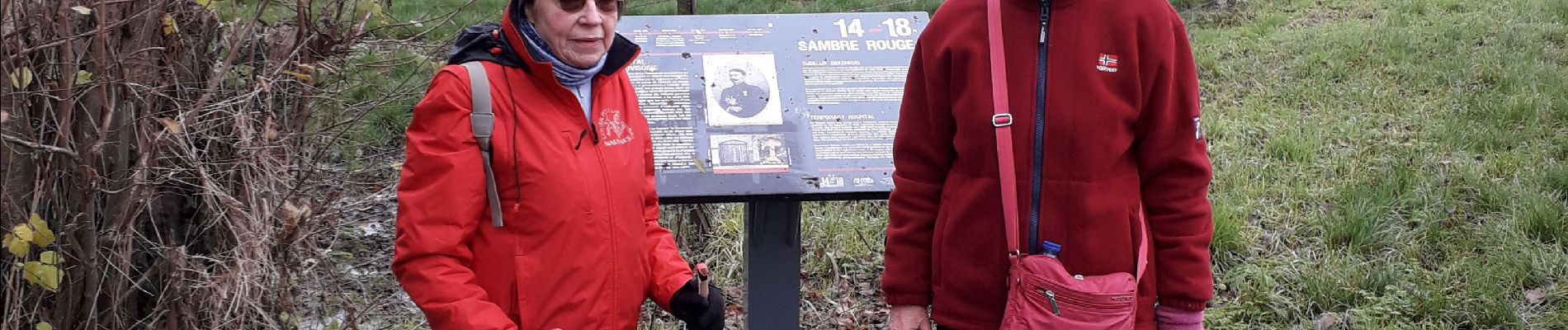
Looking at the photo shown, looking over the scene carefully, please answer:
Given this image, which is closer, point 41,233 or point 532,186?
point 532,186

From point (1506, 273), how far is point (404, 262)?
4.63 m

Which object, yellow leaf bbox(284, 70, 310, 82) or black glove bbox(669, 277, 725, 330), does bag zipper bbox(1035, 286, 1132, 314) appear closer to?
black glove bbox(669, 277, 725, 330)

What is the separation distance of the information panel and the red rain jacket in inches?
35.6

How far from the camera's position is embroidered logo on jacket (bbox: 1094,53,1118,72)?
2592 millimetres

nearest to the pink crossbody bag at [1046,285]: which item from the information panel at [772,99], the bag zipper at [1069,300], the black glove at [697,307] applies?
the bag zipper at [1069,300]

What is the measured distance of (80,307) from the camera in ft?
10.9

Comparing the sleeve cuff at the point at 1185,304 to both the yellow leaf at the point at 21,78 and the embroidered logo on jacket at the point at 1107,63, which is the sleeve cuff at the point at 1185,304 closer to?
the embroidered logo on jacket at the point at 1107,63

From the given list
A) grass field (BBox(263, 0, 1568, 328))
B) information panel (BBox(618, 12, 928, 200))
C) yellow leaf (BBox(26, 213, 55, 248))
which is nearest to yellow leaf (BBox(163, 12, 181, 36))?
yellow leaf (BBox(26, 213, 55, 248))

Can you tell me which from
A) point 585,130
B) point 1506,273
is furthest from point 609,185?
point 1506,273

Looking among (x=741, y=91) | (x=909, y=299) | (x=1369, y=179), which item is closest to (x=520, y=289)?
→ (x=909, y=299)

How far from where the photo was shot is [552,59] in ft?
8.98

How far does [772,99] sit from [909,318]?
1.37 meters

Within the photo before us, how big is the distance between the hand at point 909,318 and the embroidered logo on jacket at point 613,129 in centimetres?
71

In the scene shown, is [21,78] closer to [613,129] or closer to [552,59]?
[552,59]
